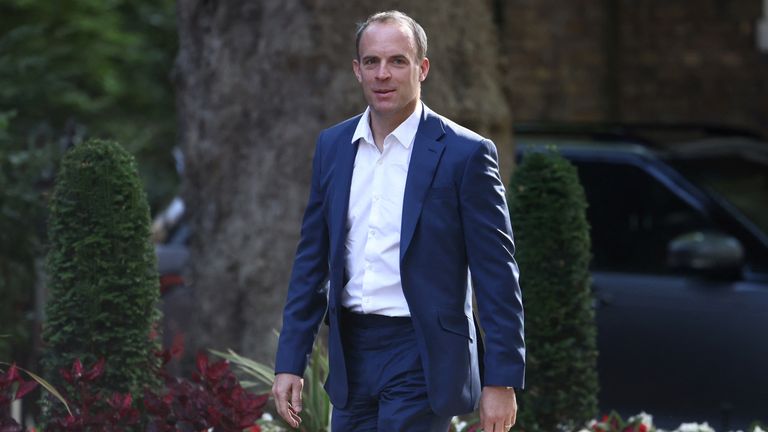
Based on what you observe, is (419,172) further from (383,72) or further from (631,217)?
(631,217)

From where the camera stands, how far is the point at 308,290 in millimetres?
4320

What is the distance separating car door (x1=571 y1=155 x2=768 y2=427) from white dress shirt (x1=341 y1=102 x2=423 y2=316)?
3.30m

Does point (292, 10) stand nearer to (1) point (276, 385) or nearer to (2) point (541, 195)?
(2) point (541, 195)

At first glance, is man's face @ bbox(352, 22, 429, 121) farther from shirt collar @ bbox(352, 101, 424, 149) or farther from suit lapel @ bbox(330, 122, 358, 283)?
suit lapel @ bbox(330, 122, 358, 283)

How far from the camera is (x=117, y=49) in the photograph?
604 inches

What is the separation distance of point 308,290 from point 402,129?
55 centimetres

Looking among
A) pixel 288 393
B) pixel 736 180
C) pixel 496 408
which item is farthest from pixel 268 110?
pixel 496 408

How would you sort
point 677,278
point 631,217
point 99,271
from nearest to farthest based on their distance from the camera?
point 99,271, point 677,278, point 631,217

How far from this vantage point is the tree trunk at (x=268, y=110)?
7.34m

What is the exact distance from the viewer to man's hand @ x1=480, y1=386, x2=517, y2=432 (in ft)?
13.1

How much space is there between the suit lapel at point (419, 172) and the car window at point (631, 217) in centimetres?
377

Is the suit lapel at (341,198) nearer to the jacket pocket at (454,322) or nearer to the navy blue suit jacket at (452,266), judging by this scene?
the navy blue suit jacket at (452,266)

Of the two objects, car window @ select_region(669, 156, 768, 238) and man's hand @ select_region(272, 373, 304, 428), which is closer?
man's hand @ select_region(272, 373, 304, 428)

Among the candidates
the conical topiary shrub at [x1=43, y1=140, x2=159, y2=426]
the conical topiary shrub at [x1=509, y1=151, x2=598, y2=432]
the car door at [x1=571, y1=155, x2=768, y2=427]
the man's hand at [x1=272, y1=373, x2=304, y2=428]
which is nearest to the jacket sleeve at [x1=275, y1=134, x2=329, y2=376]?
the man's hand at [x1=272, y1=373, x2=304, y2=428]
